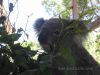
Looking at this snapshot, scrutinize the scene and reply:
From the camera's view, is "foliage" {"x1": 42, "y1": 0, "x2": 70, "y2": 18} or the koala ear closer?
"foliage" {"x1": 42, "y1": 0, "x2": 70, "y2": 18}

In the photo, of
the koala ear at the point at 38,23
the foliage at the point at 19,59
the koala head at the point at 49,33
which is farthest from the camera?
the koala ear at the point at 38,23

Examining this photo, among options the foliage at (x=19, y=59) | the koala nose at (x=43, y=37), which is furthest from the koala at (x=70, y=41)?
the foliage at (x=19, y=59)

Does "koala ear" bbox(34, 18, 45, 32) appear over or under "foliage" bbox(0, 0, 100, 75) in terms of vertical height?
over

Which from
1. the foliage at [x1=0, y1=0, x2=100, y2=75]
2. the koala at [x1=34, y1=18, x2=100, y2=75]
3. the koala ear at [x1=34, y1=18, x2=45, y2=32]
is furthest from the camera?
the koala ear at [x1=34, y1=18, x2=45, y2=32]

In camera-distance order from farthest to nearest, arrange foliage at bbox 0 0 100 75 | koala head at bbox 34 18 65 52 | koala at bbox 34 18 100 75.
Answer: koala head at bbox 34 18 65 52 < koala at bbox 34 18 100 75 < foliage at bbox 0 0 100 75

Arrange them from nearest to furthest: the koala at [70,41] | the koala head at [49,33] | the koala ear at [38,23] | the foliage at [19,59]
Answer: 1. the foliage at [19,59]
2. the koala at [70,41]
3. the koala head at [49,33]
4. the koala ear at [38,23]

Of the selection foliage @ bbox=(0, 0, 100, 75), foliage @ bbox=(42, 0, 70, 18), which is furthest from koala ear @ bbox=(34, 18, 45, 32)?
foliage @ bbox=(0, 0, 100, 75)

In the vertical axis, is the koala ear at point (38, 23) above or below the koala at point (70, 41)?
above

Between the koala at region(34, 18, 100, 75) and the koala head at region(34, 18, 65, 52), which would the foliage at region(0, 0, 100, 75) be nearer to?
the koala at region(34, 18, 100, 75)

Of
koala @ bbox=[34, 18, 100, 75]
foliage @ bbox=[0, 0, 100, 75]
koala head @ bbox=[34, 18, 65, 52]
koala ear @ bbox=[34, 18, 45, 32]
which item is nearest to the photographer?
foliage @ bbox=[0, 0, 100, 75]

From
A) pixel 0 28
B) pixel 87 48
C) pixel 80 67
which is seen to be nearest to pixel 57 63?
pixel 0 28

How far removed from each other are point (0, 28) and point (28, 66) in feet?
0.84

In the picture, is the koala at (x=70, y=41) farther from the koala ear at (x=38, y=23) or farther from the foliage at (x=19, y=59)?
the foliage at (x=19, y=59)

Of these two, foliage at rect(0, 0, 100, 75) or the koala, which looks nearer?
foliage at rect(0, 0, 100, 75)
